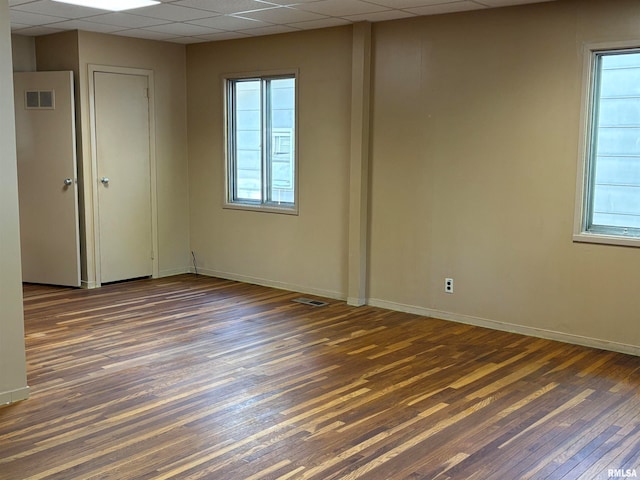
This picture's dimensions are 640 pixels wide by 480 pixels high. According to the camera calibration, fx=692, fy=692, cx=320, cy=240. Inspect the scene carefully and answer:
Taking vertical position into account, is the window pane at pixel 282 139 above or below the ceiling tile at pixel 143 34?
below

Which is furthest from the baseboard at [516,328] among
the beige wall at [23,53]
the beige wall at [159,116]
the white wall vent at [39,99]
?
Result: the beige wall at [23,53]

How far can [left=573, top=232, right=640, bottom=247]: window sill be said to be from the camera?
460cm

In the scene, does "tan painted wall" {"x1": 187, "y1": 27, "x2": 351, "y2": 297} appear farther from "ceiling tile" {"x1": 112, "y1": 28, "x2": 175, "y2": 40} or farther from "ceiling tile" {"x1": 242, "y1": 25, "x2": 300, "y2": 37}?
"ceiling tile" {"x1": 112, "y1": 28, "x2": 175, "y2": 40}

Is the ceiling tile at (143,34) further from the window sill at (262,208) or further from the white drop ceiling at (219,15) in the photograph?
the window sill at (262,208)

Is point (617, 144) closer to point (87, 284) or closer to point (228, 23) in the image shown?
point (228, 23)

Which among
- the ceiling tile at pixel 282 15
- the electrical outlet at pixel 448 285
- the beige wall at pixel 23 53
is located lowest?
the electrical outlet at pixel 448 285

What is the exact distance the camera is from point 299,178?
645 cm

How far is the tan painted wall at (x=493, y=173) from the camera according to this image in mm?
4762

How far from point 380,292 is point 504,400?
2.28 m

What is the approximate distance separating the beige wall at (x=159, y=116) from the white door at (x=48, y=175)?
4.3 inches

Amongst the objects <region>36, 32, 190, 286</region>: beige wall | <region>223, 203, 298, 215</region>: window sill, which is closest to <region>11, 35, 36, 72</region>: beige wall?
<region>36, 32, 190, 286</region>: beige wall

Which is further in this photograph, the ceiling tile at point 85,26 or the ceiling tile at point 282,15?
the ceiling tile at point 85,26

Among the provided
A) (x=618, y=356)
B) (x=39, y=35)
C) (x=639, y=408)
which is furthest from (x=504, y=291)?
(x=39, y=35)

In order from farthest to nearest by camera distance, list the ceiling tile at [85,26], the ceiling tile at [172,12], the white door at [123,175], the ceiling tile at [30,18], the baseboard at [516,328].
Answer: the white door at [123,175], the ceiling tile at [85,26], the ceiling tile at [30,18], the ceiling tile at [172,12], the baseboard at [516,328]
